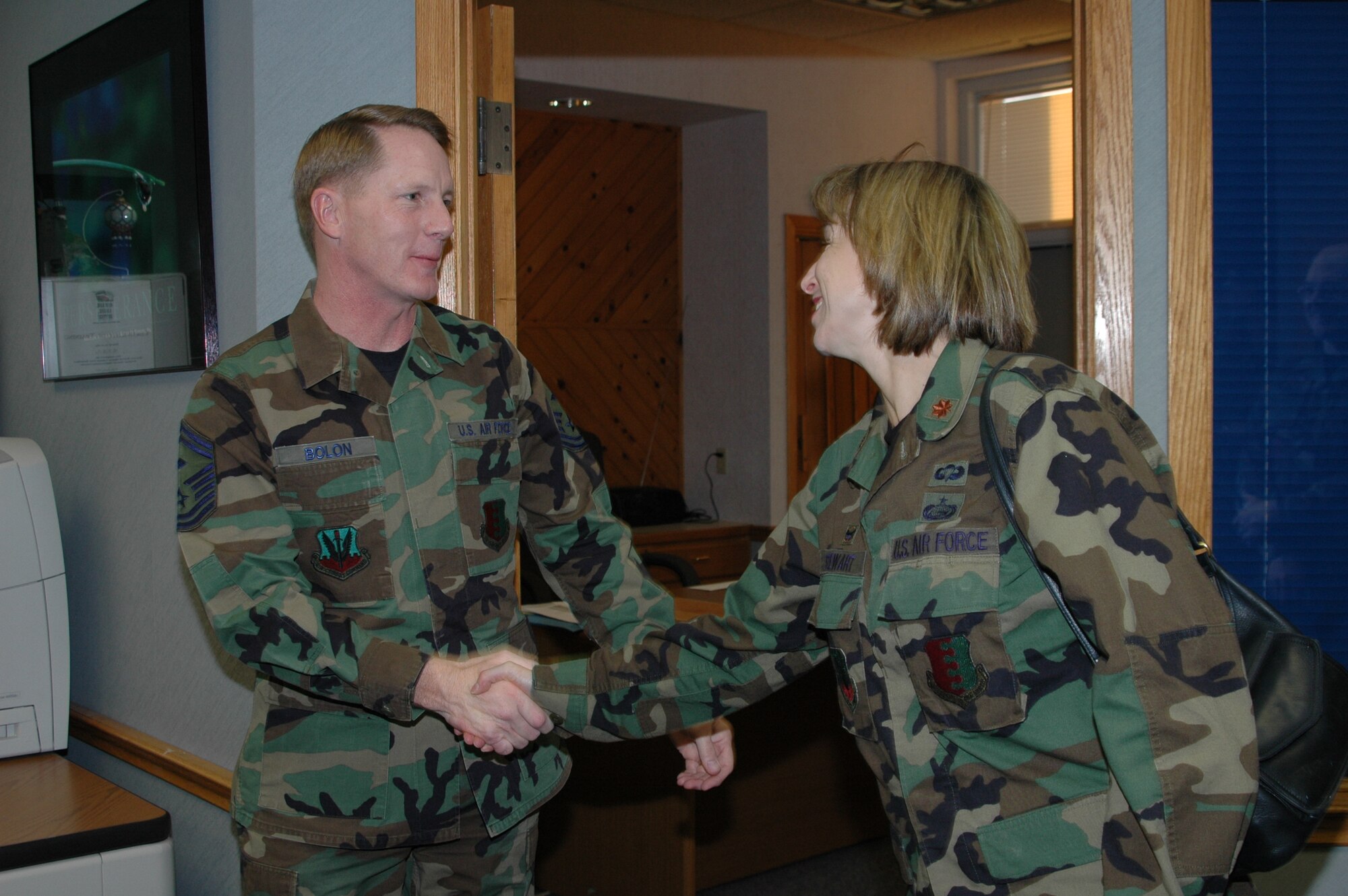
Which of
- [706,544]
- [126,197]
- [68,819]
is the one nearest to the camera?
[68,819]

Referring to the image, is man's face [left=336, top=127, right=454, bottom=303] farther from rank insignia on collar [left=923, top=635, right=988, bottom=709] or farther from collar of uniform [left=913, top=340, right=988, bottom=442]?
rank insignia on collar [left=923, top=635, right=988, bottom=709]

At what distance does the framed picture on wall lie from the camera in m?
2.31

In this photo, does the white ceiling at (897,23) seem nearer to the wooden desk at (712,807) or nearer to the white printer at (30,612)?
the wooden desk at (712,807)

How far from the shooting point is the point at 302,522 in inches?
69.0

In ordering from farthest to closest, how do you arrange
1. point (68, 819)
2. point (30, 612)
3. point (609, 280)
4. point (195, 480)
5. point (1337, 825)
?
point (609, 280)
point (30, 612)
point (1337, 825)
point (68, 819)
point (195, 480)

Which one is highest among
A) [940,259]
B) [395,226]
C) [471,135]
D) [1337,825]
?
[471,135]

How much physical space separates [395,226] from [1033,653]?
112 cm

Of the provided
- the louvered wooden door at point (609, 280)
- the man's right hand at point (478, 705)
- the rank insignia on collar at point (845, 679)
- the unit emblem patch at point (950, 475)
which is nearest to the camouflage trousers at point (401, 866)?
the man's right hand at point (478, 705)

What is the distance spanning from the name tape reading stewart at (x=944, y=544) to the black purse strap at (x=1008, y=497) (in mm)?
34

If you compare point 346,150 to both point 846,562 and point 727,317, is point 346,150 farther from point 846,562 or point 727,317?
point 727,317

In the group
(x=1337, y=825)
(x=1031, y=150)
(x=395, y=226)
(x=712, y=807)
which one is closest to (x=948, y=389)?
(x=395, y=226)

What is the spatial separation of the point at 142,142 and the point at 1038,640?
2107 mm

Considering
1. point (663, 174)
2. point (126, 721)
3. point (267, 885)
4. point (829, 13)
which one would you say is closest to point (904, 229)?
point (267, 885)

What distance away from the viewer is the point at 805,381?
6379mm
